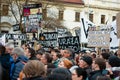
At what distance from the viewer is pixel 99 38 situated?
13469 millimetres

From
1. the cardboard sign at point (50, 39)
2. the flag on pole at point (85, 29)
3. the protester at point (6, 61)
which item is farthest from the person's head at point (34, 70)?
the cardboard sign at point (50, 39)

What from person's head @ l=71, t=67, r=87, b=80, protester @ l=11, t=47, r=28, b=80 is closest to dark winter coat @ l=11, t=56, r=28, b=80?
protester @ l=11, t=47, r=28, b=80

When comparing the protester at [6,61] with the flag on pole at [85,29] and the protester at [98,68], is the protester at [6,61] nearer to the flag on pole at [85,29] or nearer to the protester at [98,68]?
the protester at [98,68]

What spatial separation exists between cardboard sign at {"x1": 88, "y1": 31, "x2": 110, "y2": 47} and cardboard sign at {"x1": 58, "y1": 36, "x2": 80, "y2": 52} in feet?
1.51

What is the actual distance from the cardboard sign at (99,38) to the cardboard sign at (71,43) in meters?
0.46

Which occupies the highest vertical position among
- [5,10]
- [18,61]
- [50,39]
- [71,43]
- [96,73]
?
[18,61]

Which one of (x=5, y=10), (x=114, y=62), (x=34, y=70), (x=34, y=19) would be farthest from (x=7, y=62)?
(x=5, y=10)

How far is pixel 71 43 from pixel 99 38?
3.66ft

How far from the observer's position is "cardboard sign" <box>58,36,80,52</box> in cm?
1388

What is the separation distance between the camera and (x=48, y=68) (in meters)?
7.18

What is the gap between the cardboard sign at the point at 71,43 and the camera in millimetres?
13883

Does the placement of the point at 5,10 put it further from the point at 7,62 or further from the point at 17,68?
the point at 17,68

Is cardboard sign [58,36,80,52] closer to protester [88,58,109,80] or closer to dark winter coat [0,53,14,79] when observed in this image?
dark winter coat [0,53,14,79]

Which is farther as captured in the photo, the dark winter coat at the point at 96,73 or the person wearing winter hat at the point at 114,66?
the person wearing winter hat at the point at 114,66
